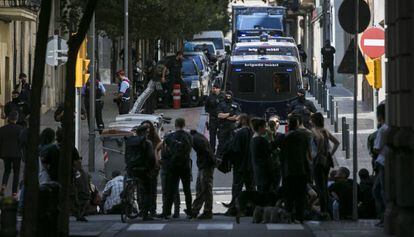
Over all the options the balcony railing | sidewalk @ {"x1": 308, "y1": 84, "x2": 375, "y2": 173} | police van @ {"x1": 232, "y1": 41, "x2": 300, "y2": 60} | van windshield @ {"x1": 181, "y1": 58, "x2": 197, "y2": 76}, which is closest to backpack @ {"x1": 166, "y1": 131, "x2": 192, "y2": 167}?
sidewalk @ {"x1": 308, "y1": 84, "x2": 375, "y2": 173}

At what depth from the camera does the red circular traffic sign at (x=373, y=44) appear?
2489 centimetres

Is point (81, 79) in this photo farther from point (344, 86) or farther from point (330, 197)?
point (344, 86)

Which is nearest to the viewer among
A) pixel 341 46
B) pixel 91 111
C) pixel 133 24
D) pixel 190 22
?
pixel 91 111

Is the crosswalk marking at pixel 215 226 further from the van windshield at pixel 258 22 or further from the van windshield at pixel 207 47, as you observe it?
the van windshield at pixel 207 47

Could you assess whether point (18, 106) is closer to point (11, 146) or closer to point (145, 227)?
point (11, 146)

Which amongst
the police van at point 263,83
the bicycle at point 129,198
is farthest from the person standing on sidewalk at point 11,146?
the police van at point 263,83

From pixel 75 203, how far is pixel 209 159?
2.21m

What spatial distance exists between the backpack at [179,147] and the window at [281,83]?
1657 cm

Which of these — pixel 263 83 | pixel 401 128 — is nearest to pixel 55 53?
pixel 263 83

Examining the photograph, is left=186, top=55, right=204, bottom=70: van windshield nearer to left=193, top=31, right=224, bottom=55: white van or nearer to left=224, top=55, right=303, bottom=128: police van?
left=224, top=55, right=303, bottom=128: police van

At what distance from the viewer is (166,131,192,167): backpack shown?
72.5 ft

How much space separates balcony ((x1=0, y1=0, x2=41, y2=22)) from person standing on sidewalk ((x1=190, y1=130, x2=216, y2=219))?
18.8m

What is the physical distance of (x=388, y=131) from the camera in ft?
61.7

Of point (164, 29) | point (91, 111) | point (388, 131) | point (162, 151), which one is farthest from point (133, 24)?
point (388, 131)
